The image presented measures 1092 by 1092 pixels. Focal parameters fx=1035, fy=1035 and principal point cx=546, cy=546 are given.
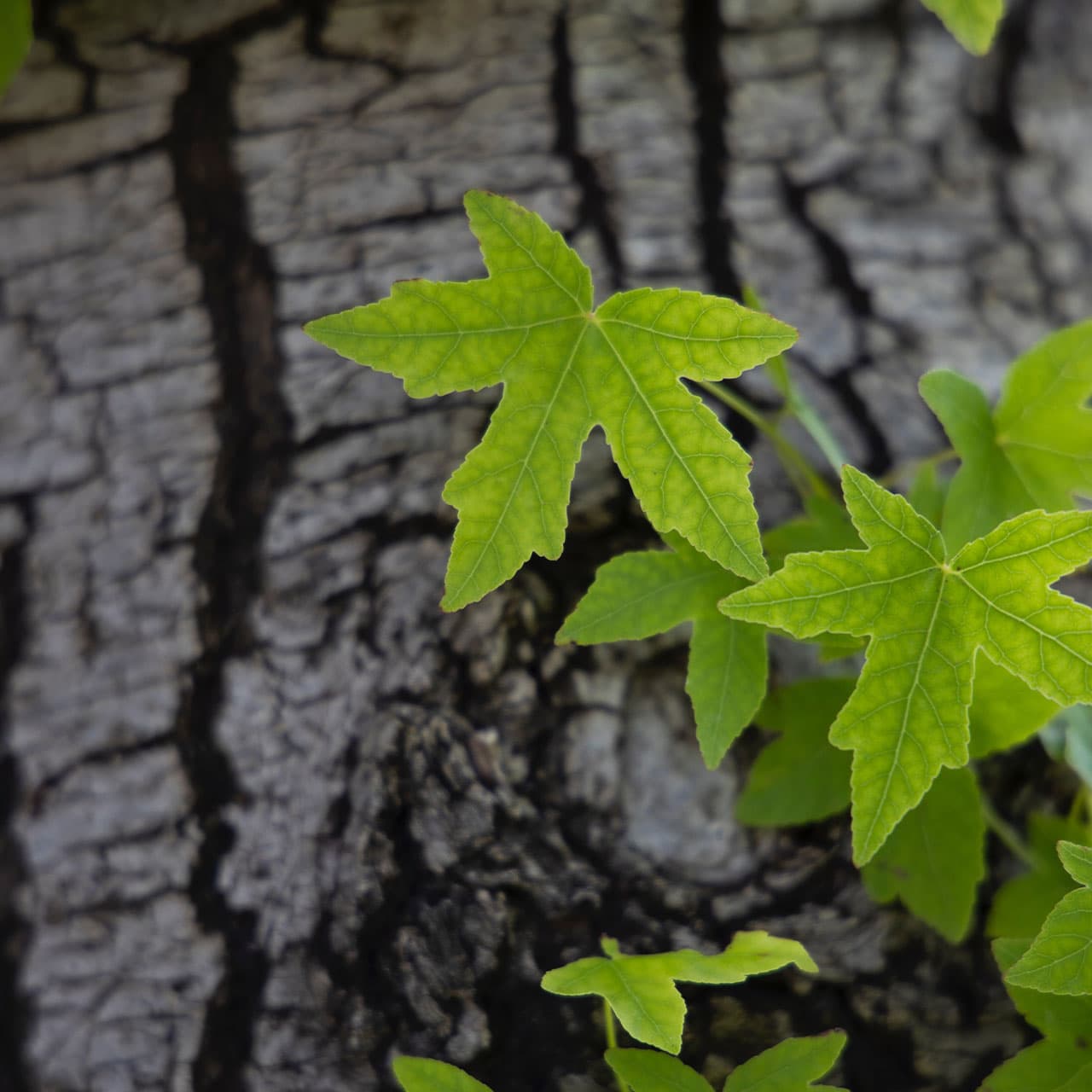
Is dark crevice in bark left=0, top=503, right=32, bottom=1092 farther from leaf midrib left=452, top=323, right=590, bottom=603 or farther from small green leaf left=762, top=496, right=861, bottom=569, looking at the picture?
small green leaf left=762, top=496, right=861, bottom=569

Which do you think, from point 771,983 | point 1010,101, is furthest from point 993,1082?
point 1010,101

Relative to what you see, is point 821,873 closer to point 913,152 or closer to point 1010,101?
point 913,152

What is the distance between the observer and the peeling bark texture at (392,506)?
1.03m

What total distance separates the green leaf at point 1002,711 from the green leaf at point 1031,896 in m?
0.18

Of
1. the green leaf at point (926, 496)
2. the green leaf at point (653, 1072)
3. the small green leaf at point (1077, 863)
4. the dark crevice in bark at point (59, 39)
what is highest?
the dark crevice in bark at point (59, 39)

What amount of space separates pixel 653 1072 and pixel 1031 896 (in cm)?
46

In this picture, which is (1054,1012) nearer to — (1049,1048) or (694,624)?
(1049,1048)

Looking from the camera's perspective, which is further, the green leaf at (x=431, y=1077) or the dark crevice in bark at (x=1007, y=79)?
the dark crevice in bark at (x=1007, y=79)

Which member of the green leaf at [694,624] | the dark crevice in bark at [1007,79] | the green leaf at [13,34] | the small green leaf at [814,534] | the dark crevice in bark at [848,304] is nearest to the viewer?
the green leaf at [694,624]

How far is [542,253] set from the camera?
97cm

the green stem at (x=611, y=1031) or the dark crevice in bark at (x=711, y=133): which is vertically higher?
the dark crevice in bark at (x=711, y=133)

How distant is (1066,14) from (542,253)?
44.9 inches

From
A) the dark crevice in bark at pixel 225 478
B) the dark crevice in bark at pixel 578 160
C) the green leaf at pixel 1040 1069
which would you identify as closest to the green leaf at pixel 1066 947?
the green leaf at pixel 1040 1069

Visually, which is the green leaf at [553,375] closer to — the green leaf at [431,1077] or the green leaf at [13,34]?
the green leaf at [431,1077]
